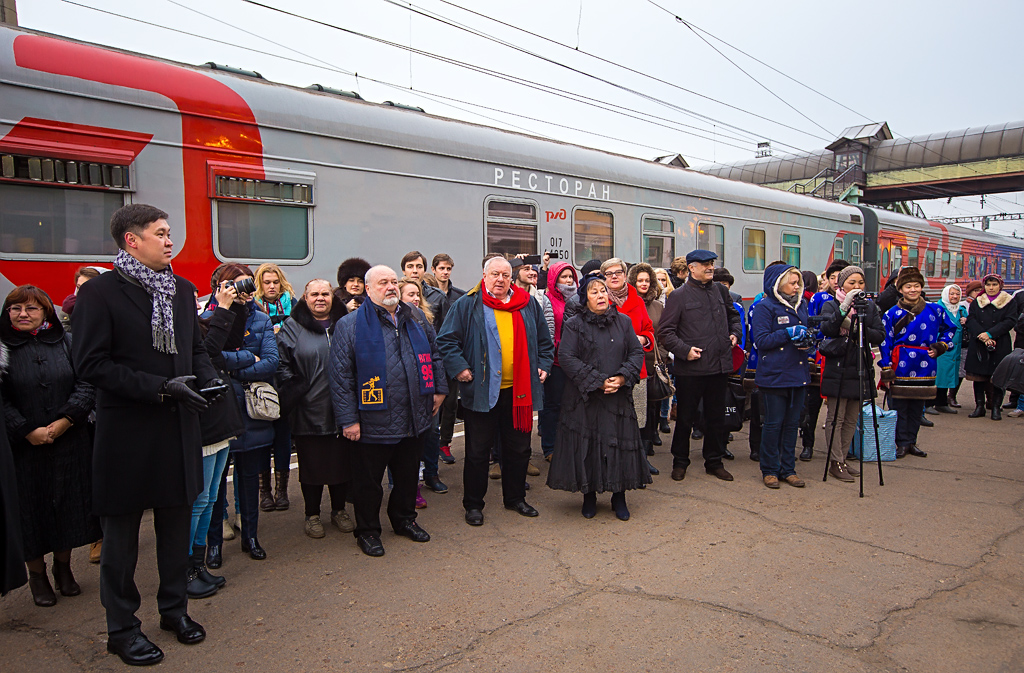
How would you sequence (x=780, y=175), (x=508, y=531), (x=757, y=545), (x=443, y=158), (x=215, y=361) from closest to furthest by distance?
(x=215, y=361) → (x=757, y=545) → (x=508, y=531) → (x=443, y=158) → (x=780, y=175)

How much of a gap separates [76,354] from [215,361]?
0.97m

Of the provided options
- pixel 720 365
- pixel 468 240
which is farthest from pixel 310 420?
pixel 468 240

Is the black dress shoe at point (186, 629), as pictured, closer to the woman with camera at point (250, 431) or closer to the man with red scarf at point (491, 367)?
the woman with camera at point (250, 431)

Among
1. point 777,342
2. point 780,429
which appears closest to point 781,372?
point 777,342

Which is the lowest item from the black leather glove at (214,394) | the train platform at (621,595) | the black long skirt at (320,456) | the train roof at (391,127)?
the train platform at (621,595)

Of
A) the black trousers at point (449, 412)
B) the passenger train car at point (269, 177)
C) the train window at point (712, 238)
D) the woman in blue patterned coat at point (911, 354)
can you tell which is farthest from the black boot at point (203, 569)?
the train window at point (712, 238)

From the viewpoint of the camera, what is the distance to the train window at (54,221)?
516 centimetres

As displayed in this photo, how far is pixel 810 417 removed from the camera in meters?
6.85

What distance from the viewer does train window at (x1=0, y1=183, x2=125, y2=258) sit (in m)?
5.16

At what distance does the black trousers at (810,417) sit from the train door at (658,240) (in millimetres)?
4124

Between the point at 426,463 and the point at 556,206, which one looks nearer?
the point at 426,463

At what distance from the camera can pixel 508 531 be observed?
15.5 feet

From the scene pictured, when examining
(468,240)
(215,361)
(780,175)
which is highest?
(780,175)

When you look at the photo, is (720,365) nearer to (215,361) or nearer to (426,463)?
(426,463)
